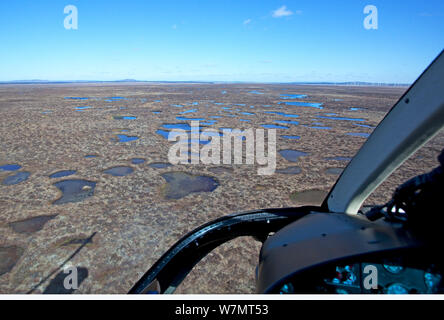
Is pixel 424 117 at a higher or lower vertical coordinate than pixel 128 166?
higher

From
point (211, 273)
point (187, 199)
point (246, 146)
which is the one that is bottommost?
point (211, 273)

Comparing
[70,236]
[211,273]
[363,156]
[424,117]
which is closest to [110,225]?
[70,236]

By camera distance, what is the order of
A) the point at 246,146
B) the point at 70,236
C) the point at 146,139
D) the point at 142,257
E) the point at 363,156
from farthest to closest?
the point at 146,139 < the point at 246,146 < the point at 70,236 < the point at 142,257 < the point at 363,156

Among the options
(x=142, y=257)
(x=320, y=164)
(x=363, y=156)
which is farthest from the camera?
(x=320, y=164)

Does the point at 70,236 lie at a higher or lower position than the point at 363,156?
lower

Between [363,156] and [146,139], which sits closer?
[363,156]

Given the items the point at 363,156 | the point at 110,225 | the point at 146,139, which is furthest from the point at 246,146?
the point at 363,156

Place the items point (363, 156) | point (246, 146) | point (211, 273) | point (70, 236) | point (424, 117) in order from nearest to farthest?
point (424, 117)
point (363, 156)
point (211, 273)
point (70, 236)
point (246, 146)

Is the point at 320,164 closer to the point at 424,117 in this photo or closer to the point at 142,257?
the point at 142,257

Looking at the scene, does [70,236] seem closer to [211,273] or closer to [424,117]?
[211,273]
